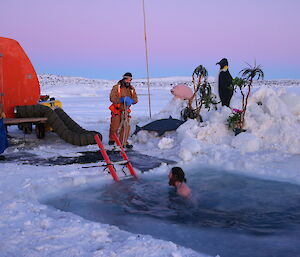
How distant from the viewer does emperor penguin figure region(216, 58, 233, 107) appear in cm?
958

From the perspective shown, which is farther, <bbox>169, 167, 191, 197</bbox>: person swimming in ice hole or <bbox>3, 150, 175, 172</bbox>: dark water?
<bbox>3, 150, 175, 172</bbox>: dark water

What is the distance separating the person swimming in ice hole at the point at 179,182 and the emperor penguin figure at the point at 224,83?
466cm

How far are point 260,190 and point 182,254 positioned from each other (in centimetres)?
274

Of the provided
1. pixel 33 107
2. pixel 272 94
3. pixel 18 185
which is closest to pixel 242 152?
pixel 272 94

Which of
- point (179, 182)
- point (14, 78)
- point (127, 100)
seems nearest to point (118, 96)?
point (127, 100)

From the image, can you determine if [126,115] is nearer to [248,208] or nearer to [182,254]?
[248,208]

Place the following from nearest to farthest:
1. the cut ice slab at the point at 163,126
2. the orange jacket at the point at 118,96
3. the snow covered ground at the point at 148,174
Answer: the snow covered ground at the point at 148,174, the orange jacket at the point at 118,96, the cut ice slab at the point at 163,126

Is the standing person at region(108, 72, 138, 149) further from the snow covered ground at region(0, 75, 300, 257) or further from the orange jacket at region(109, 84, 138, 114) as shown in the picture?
the snow covered ground at region(0, 75, 300, 257)

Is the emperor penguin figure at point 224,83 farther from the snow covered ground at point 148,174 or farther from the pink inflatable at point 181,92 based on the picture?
the pink inflatable at point 181,92

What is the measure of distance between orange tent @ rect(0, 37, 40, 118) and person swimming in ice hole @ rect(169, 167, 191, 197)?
6.12 meters

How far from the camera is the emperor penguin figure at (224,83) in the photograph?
9578 millimetres

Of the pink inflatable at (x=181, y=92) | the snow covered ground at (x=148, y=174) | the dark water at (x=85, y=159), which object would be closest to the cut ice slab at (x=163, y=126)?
the snow covered ground at (x=148, y=174)

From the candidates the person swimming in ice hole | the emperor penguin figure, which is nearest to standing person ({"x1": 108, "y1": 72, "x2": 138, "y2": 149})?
the emperor penguin figure

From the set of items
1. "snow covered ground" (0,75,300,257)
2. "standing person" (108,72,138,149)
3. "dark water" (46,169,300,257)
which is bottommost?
"dark water" (46,169,300,257)
